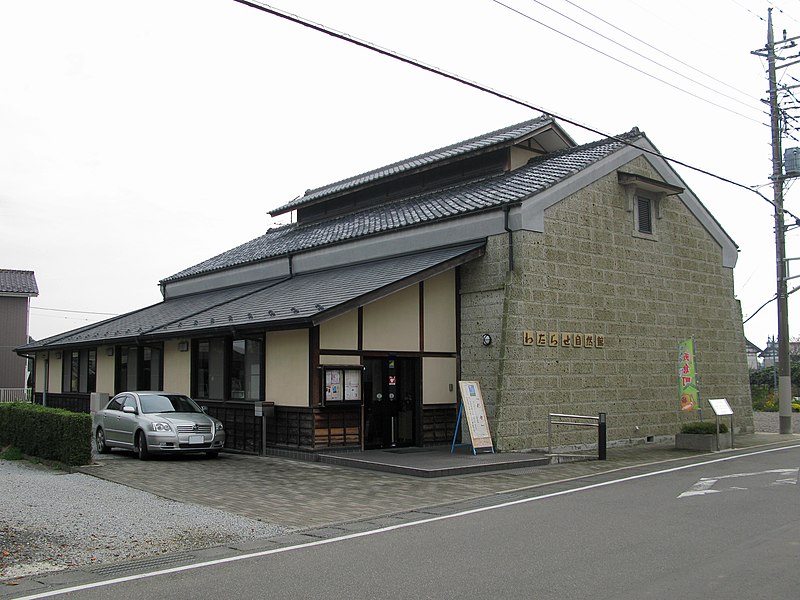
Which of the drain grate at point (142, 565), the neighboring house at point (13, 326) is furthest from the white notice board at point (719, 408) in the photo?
the neighboring house at point (13, 326)

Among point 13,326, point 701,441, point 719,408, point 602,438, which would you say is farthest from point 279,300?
point 13,326

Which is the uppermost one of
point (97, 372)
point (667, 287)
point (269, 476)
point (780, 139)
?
point (780, 139)

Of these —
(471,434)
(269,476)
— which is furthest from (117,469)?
(471,434)

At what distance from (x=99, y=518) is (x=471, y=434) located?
331 inches

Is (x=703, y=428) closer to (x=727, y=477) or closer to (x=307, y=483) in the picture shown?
(x=727, y=477)

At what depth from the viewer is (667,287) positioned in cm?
2164

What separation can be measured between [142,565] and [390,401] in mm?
10533

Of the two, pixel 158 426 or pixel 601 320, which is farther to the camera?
pixel 601 320

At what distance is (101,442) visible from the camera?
18031mm

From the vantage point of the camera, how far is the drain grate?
729 cm

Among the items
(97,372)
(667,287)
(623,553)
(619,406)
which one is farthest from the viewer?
(97,372)

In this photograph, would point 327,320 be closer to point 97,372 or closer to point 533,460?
point 533,460

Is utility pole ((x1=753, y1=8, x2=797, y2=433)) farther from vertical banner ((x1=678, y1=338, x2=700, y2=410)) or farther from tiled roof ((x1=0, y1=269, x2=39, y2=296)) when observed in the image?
tiled roof ((x1=0, y1=269, x2=39, y2=296))

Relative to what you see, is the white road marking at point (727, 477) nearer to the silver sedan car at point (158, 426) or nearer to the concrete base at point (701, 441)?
the concrete base at point (701, 441)
